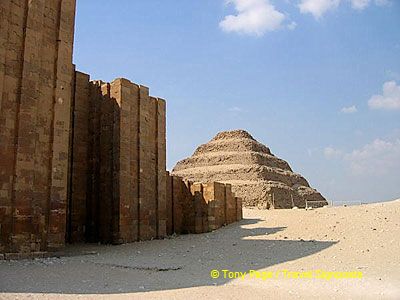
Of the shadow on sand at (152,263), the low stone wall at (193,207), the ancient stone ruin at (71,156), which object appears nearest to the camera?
the shadow on sand at (152,263)

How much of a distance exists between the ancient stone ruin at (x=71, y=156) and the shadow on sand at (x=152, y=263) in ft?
3.65

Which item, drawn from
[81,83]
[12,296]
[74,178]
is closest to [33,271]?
[12,296]

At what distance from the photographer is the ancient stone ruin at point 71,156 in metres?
10.1

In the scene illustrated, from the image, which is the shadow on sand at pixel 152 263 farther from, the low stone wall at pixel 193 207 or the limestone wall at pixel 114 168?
the low stone wall at pixel 193 207

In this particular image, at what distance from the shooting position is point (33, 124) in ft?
34.6

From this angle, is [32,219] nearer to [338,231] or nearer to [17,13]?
[17,13]

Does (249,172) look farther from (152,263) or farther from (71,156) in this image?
(152,263)

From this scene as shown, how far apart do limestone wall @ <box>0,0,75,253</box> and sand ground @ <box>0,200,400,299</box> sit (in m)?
1.07

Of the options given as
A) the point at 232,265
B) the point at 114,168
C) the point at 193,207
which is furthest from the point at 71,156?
the point at 232,265

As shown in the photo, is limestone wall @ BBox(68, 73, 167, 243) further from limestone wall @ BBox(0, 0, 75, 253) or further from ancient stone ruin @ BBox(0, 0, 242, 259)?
limestone wall @ BBox(0, 0, 75, 253)

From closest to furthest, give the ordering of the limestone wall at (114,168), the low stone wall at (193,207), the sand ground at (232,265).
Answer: the sand ground at (232,265), the limestone wall at (114,168), the low stone wall at (193,207)

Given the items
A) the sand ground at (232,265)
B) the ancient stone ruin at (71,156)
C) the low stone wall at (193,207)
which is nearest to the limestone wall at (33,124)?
the ancient stone ruin at (71,156)

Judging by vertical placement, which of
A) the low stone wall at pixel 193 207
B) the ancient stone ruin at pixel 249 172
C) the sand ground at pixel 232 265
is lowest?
the sand ground at pixel 232 265

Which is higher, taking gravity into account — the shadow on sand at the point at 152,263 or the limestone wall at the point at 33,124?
the limestone wall at the point at 33,124
